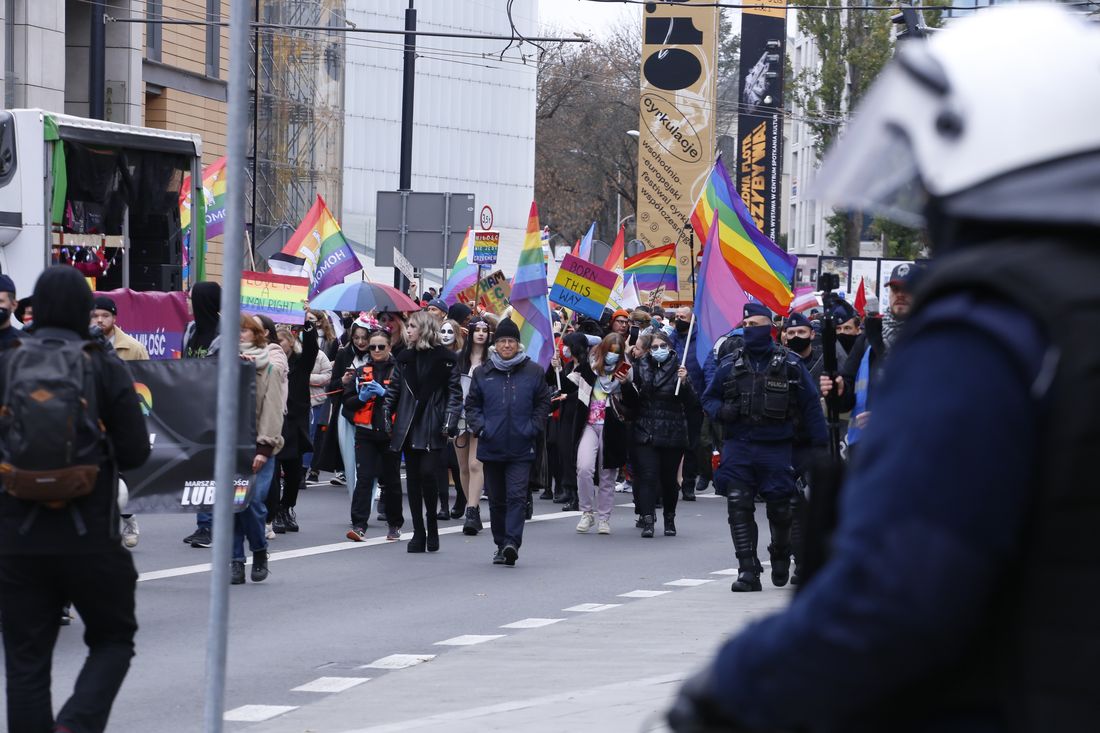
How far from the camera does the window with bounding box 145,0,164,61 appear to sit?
35.6m

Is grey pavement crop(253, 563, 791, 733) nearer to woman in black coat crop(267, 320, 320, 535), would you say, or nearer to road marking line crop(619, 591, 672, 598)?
road marking line crop(619, 591, 672, 598)

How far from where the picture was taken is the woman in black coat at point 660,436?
15570mm

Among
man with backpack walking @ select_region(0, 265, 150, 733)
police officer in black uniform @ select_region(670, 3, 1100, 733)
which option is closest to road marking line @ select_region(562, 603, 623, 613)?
man with backpack walking @ select_region(0, 265, 150, 733)

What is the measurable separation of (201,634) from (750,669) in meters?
8.04

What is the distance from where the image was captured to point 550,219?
249ft

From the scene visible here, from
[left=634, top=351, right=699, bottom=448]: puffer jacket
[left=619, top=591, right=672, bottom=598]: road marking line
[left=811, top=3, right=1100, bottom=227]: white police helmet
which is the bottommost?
[left=619, top=591, right=672, bottom=598]: road marking line

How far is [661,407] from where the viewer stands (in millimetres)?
15695

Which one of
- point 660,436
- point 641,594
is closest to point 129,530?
point 641,594

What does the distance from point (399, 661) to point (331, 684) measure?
69 cm

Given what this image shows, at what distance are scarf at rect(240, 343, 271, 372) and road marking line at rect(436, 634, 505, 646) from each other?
3.06 m

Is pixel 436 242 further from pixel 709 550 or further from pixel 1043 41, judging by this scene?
pixel 1043 41

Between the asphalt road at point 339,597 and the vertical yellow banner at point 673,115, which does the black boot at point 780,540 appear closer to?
the asphalt road at point 339,597

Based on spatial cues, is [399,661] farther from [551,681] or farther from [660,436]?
[660,436]

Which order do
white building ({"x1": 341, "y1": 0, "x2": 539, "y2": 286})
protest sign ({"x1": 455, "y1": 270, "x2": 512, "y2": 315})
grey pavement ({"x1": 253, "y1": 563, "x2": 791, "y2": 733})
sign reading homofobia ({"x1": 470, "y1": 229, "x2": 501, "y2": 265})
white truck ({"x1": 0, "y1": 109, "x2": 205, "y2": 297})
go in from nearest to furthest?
grey pavement ({"x1": 253, "y1": 563, "x2": 791, "y2": 733}) → white truck ({"x1": 0, "y1": 109, "x2": 205, "y2": 297}) → protest sign ({"x1": 455, "y1": 270, "x2": 512, "y2": 315}) → sign reading homofobia ({"x1": 470, "y1": 229, "x2": 501, "y2": 265}) → white building ({"x1": 341, "y1": 0, "x2": 539, "y2": 286})
